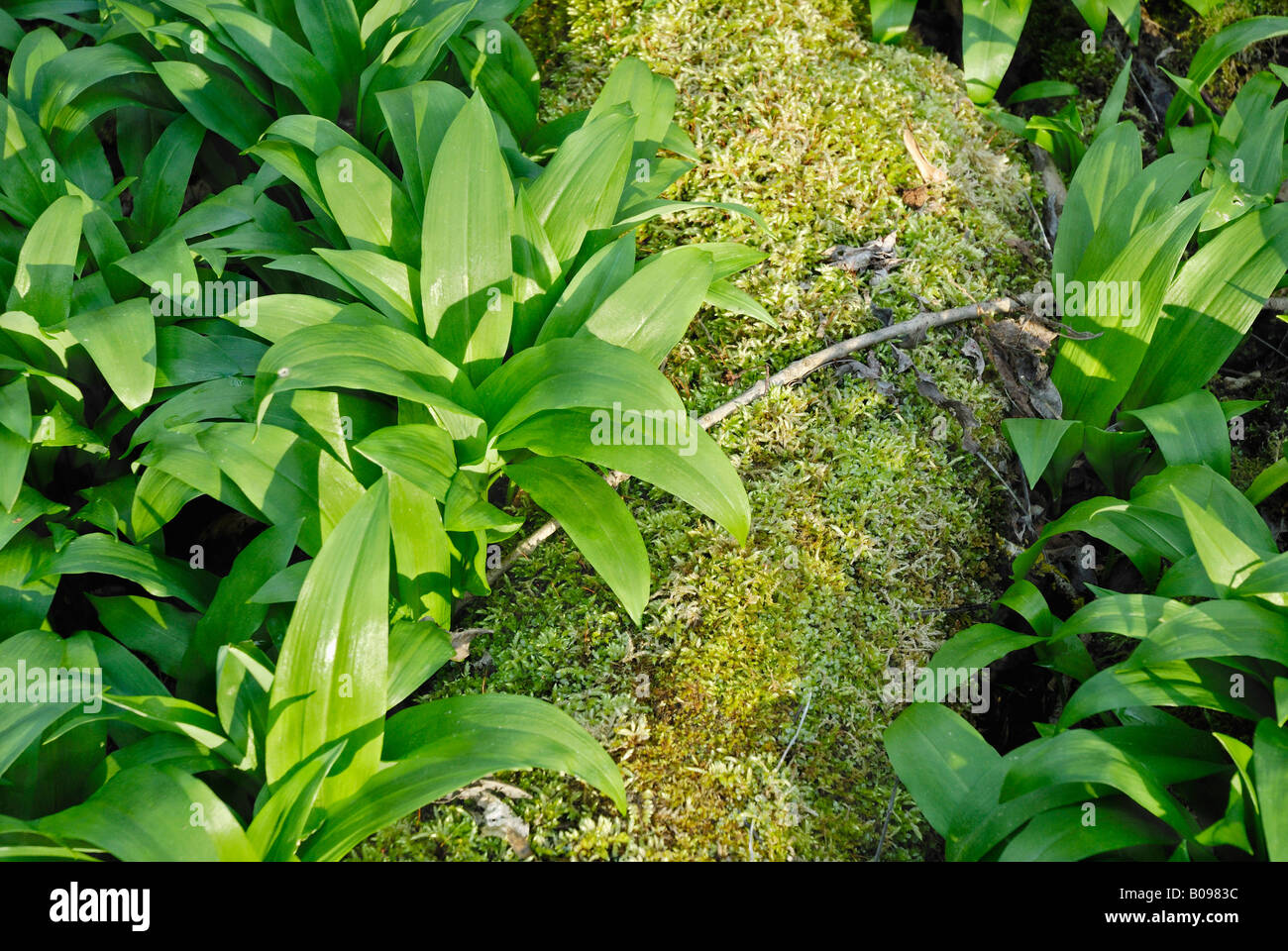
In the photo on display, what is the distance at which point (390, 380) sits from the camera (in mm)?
1949

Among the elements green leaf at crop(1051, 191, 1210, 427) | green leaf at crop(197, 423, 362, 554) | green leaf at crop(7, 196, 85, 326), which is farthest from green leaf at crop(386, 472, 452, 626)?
green leaf at crop(1051, 191, 1210, 427)

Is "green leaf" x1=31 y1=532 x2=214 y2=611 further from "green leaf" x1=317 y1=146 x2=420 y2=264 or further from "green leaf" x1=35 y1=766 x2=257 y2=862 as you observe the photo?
"green leaf" x1=317 y1=146 x2=420 y2=264

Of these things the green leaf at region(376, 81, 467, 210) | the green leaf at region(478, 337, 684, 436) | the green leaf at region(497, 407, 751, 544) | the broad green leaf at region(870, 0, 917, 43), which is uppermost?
the broad green leaf at region(870, 0, 917, 43)

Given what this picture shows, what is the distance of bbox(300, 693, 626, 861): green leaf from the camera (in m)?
1.64

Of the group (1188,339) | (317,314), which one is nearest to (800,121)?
(1188,339)

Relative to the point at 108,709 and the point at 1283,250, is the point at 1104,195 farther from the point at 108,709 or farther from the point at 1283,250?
the point at 108,709

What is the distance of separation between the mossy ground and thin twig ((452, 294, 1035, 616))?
42 mm

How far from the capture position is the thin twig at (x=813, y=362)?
2.35 metres

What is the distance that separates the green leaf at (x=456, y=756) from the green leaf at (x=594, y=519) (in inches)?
11.8

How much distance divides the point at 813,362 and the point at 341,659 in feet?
4.97

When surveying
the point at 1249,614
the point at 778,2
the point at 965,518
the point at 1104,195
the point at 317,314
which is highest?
the point at 778,2

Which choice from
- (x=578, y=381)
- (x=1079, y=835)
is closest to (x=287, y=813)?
(x=578, y=381)
